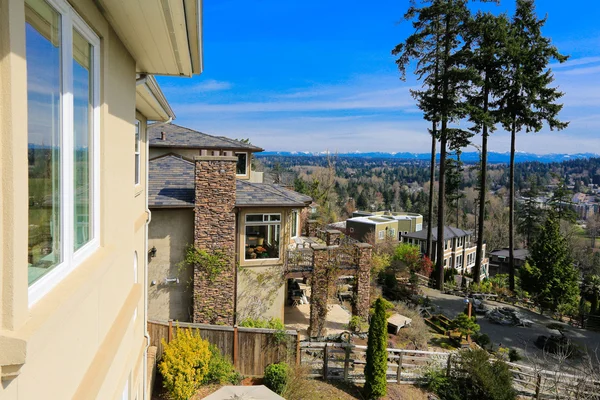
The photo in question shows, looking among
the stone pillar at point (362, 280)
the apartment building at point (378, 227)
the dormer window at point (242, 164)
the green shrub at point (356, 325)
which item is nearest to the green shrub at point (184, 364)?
the green shrub at point (356, 325)

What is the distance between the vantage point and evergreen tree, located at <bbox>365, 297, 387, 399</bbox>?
11.7 meters

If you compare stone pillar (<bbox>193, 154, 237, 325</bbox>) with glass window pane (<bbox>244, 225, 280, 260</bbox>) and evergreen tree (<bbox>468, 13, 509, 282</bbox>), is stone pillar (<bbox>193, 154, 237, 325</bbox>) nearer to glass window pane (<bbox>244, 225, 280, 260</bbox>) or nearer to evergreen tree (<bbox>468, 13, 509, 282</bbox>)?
glass window pane (<bbox>244, 225, 280, 260</bbox>)

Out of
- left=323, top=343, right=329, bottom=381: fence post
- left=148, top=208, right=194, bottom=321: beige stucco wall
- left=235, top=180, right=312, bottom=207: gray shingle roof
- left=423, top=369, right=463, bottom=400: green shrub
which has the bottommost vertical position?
left=423, top=369, right=463, bottom=400: green shrub

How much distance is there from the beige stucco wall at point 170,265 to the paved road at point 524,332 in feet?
45.6

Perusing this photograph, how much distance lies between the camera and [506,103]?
1000 inches

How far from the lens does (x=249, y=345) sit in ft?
39.0

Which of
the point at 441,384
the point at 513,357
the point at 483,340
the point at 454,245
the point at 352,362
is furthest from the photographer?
the point at 454,245

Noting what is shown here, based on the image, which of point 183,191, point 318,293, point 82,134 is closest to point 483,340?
point 318,293

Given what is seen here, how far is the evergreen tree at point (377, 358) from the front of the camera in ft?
38.3

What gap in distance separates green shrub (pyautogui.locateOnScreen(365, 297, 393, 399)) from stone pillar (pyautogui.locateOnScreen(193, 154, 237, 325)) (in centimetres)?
507

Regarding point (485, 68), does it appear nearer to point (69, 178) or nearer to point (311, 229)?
point (311, 229)

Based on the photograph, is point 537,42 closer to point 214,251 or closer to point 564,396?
point 564,396

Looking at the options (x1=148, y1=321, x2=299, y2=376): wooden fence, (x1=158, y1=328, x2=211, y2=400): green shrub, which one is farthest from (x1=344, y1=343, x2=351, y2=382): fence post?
(x1=158, y1=328, x2=211, y2=400): green shrub

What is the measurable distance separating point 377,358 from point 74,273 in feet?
36.1
